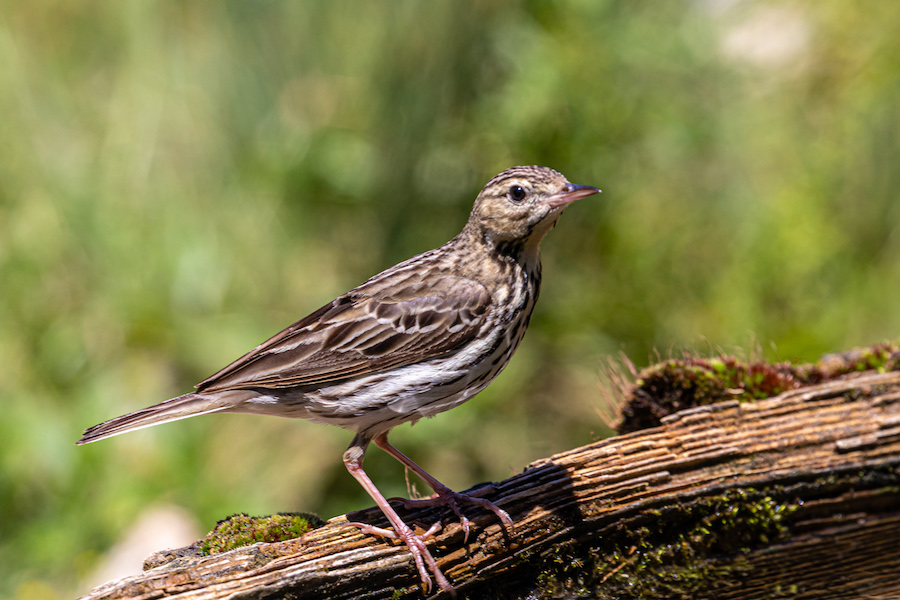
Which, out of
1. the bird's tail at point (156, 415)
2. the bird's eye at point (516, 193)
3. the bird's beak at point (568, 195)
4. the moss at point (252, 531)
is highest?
the bird's eye at point (516, 193)

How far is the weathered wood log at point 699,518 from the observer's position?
10.7 feet

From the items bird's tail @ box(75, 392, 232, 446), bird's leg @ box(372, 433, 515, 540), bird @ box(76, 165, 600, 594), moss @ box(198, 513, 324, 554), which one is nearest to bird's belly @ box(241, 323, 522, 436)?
bird @ box(76, 165, 600, 594)

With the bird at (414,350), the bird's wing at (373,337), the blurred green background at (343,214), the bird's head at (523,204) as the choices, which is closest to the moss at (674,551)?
the bird at (414,350)

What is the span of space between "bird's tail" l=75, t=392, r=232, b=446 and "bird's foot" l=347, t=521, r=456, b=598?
2.51 ft

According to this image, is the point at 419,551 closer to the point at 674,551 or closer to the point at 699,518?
the point at 674,551

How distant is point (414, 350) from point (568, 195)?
867 millimetres

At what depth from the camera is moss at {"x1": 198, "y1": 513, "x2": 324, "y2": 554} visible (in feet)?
10.2

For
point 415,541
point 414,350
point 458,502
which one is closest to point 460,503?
point 458,502

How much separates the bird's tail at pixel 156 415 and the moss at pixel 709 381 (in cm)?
186

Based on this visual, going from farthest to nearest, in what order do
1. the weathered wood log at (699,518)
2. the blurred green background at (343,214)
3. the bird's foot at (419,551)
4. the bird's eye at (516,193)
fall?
the blurred green background at (343,214) → the bird's eye at (516,193) → the weathered wood log at (699,518) → the bird's foot at (419,551)

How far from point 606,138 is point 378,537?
4.02 metres

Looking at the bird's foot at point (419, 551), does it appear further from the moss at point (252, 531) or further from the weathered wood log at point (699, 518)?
the moss at point (252, 531)

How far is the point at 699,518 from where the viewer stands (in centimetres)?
358

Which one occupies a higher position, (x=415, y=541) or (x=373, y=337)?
(x=373, y=337)
